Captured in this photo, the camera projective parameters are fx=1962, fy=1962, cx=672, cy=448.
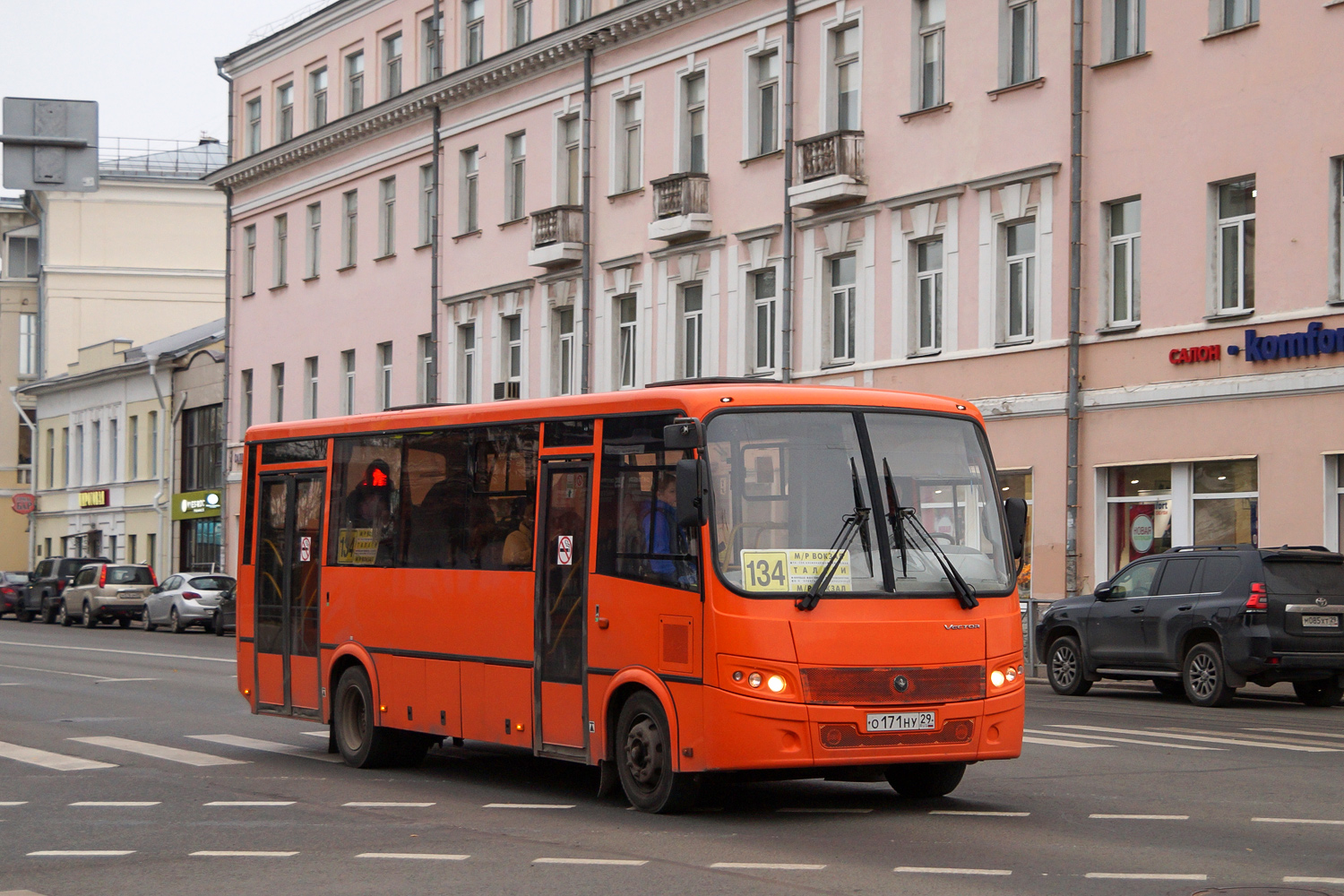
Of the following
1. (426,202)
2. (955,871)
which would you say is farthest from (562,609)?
(426,202)

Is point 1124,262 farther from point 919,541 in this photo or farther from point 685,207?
point 919,541

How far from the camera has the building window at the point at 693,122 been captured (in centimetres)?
3819

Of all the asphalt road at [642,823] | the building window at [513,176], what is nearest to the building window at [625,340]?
the building window at [513,176]

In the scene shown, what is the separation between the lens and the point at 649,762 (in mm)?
11719

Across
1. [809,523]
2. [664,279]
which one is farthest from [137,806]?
[664,279]

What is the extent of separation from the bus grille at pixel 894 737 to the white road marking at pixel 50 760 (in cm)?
668

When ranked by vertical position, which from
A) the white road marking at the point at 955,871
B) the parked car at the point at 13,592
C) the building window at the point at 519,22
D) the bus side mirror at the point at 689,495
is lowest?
the parked car at the point at 13,592

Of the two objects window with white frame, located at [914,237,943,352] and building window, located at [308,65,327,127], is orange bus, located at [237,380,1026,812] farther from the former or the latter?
building window, located at [308,65,327,127]

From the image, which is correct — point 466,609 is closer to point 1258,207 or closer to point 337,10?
point 1258,207

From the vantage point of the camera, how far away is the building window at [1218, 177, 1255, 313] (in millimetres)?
26766

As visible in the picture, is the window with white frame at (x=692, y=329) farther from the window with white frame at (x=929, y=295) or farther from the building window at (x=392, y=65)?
Answer: the building window at (x=392, y=65)

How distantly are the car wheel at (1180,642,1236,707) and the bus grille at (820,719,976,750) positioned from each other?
10.8 m

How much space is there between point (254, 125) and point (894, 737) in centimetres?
4899

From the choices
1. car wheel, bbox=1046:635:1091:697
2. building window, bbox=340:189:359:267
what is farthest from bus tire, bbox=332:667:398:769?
building window, bbox=340:189:359:267
